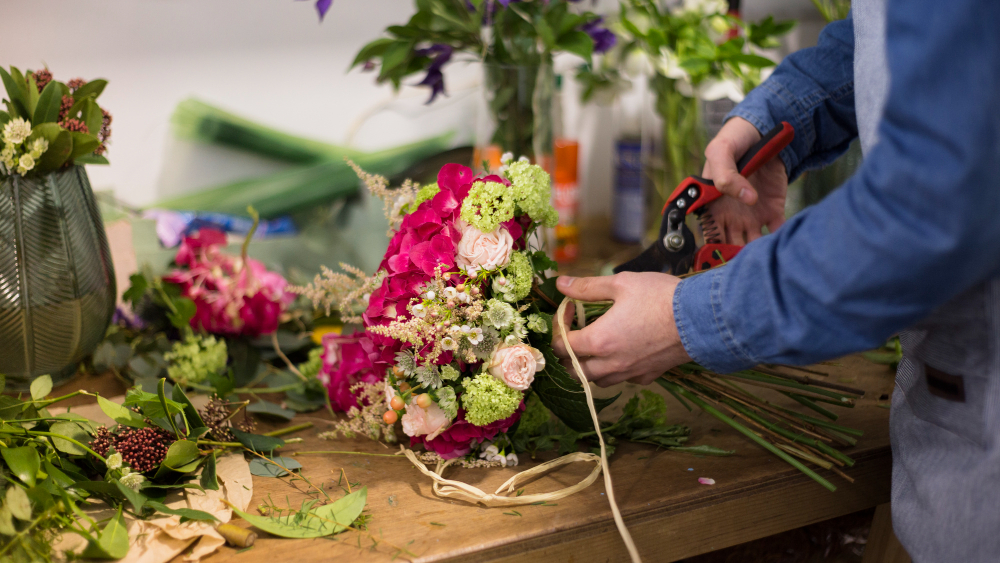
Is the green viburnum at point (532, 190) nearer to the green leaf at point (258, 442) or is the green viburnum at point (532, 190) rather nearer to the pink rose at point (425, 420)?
the pink rose at point (425, 420)

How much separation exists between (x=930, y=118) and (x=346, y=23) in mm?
1241

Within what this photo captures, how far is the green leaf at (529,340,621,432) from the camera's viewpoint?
729mm

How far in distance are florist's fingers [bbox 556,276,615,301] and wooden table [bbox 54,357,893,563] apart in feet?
0.65

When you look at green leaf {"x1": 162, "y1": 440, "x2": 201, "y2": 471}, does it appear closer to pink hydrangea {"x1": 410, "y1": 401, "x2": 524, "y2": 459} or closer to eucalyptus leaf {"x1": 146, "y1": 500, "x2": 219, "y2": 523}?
eucalyptus leaf {"x1": 146, "y1": 500, "x2": 219, "y2": 523}

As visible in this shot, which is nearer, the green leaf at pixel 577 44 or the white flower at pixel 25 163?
the white flower at pixel 25 163

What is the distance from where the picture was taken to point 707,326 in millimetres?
608

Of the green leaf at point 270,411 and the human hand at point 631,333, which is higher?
the human hand at point 631,333

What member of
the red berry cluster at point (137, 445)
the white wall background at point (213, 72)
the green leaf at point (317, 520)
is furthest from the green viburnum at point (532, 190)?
the white wall background at point (213, 72)

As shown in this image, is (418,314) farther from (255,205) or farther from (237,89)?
(237,89)

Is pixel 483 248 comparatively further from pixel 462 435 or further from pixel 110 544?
pixel 110 544

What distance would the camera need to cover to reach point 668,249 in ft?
2.85

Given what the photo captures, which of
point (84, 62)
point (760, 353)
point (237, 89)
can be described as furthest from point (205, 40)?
point (760, 353)

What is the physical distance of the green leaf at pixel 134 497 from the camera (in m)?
0.62

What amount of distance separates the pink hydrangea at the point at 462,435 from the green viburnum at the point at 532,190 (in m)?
0.22
